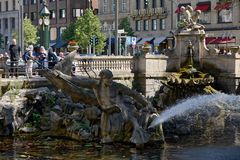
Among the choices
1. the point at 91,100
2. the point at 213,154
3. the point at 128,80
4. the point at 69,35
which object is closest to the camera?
the point at 213,154

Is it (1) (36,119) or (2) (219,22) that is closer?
(1) (36,119)

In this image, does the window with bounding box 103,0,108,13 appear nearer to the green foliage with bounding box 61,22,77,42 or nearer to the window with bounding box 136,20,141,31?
the window with bounding box 136,20,141,31

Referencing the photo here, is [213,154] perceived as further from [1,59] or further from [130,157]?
[1,59]

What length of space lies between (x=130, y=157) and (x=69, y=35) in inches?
2372

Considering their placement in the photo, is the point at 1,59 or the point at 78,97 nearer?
the point at 78,97

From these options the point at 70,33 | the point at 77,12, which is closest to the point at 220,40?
the point at 70,33

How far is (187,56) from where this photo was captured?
35.2 metres

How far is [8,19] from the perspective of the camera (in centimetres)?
9994

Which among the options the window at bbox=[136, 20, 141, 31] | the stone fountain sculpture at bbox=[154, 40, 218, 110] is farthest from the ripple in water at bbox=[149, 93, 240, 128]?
the window at bbox=[136, 20, 141, 31]

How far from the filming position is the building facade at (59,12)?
8950 cm

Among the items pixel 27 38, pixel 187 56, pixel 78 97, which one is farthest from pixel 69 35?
pixel 78 97

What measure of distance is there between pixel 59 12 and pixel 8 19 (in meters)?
11.5

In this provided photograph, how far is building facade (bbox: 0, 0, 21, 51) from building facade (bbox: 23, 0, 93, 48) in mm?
2035

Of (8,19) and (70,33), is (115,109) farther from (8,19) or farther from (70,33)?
(8,19)
